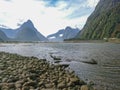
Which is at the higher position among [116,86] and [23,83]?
[23,83]

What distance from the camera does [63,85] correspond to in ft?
65.7

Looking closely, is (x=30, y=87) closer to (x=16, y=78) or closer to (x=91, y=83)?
(x=16, y=78)

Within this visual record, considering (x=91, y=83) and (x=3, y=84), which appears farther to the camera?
(x=91, y=83)

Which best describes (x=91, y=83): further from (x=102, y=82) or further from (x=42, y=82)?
(x=42, y=82)

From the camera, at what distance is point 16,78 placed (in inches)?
881

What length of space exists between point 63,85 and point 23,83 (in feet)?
12.5

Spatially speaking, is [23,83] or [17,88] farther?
[23,83]

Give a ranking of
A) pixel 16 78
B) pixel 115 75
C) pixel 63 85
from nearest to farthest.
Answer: pixel 63 85, pixel 16 78, pixel 115 75

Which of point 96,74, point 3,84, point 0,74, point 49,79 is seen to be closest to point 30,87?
point 3,84

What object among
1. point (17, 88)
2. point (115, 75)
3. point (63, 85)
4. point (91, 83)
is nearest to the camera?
point (17, 88)

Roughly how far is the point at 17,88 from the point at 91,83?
896 cm

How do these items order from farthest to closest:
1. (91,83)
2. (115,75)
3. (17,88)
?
(115,75) < (91,83) < (17,88)

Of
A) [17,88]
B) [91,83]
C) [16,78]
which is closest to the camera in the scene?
[17,88]

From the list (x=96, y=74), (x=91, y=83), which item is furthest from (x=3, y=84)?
(x=96, y=74)
